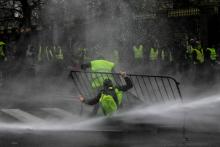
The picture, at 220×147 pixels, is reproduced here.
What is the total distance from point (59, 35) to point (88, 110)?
25.0 feet

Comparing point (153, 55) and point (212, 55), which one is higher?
point (212, 55)

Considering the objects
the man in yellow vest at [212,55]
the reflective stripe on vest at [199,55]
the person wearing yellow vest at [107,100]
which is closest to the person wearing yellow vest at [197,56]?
the reflective stripe on vest at [199,55]

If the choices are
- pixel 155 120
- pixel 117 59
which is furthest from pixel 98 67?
pixel 117 59

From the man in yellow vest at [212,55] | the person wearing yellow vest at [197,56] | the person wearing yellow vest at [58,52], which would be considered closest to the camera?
the person wearing yellow vest at [197,56]

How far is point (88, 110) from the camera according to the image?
12023mm

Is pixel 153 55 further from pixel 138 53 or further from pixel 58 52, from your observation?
pixel 58 52

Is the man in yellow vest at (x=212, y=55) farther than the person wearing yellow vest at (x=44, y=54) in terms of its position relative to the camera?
No

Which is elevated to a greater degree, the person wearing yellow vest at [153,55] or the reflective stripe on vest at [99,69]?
the reflective stripe on vest at [99,69]

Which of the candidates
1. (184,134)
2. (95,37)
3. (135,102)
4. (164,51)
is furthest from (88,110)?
(164,51)

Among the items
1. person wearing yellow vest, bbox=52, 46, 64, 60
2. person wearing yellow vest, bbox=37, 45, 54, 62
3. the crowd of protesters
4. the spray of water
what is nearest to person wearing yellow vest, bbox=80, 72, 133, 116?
the spray of water

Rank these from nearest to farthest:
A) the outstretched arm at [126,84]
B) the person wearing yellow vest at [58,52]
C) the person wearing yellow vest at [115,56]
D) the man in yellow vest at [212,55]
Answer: the outstretched arm at [126,84], the person wearing yellow vest at [115,56], the man in yellow vest at [212,55], the person wearing yellow vest at [58,52]

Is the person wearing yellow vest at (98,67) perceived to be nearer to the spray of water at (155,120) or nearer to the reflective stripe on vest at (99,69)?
the reflective stripe on vest at (99,69)

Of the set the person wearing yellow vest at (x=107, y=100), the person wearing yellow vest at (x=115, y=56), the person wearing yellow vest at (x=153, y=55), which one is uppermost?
the person wearing yellow vest at (x=107, y=100)

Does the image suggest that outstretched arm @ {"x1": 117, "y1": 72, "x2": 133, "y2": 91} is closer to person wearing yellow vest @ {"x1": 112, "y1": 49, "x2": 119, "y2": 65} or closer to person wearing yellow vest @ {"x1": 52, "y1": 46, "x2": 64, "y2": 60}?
person wearing yellow vest @ {"x1": 112, "y1": 49, "x2": 119, "y2": 65}
